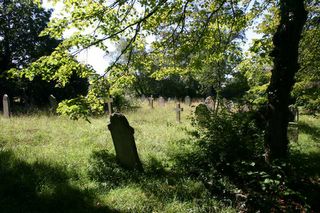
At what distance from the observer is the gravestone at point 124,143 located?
6.51 meters

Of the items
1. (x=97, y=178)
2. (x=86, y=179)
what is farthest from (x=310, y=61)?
(x=86, y=179)

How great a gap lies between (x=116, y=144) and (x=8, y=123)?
5.71 metres

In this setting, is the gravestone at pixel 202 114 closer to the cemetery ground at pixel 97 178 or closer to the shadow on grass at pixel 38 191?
the cemetery ground at pixel 97 178

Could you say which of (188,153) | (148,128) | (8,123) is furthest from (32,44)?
(188,153)

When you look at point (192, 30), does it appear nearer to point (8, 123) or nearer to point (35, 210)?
point (35, 210)

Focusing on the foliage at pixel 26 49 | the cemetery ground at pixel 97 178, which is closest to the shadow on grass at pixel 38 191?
the cemetery ground at pixel 97 178

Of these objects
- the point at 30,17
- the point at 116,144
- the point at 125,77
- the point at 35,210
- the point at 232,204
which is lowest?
the point at 232,204

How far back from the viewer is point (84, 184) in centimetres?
555

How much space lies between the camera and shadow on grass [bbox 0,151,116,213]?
15.0ft

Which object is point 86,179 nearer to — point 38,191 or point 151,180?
point 38,191

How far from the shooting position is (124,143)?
6598 millimetres

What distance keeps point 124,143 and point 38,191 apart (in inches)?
→ 86.2

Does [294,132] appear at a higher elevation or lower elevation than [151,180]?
higher

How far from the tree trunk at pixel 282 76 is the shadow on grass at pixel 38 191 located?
151 inches
